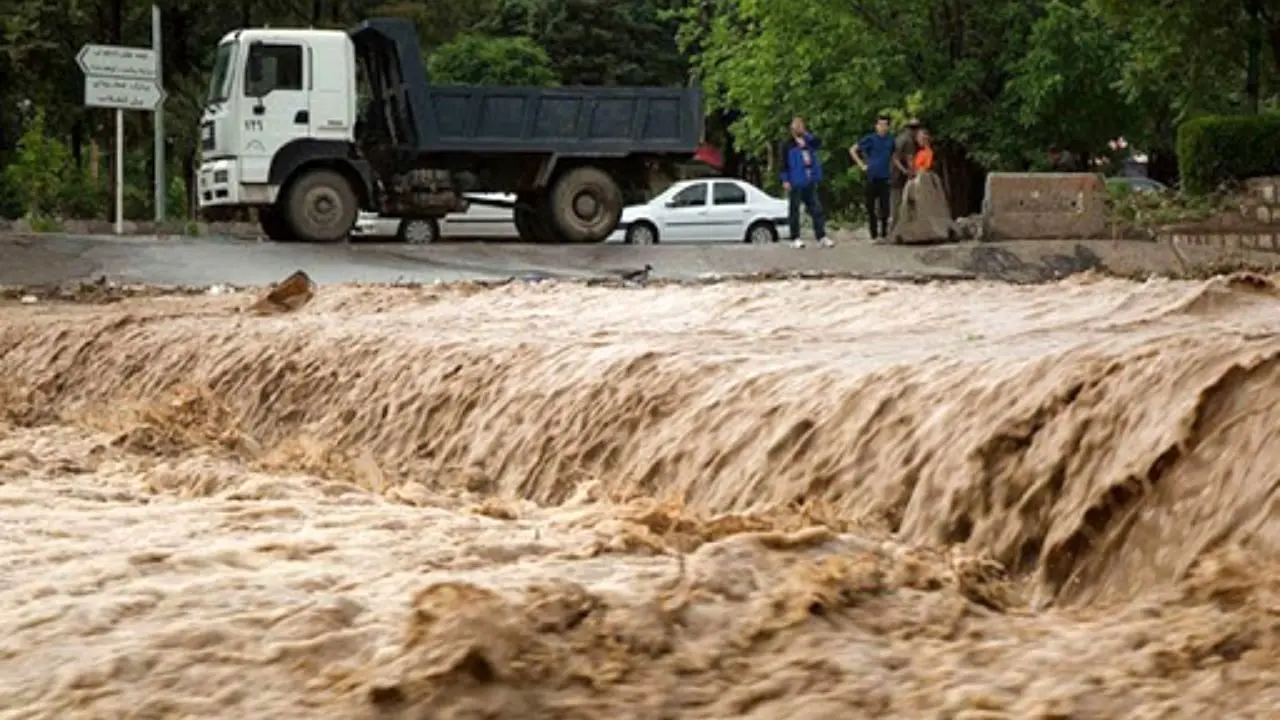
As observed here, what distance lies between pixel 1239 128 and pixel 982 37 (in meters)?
12.0

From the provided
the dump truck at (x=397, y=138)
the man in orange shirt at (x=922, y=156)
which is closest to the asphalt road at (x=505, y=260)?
the dump truck at (x=397, y=138)

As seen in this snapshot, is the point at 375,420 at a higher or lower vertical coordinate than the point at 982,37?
lower

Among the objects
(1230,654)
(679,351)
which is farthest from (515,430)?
(1230,654)

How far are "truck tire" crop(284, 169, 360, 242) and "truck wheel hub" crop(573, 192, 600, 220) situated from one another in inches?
107

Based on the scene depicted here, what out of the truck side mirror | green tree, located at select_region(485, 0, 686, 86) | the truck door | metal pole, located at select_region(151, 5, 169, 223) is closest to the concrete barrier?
the truck door

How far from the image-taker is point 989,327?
7.94 metres

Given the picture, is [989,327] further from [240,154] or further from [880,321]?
[240,154]

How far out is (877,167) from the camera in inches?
1050

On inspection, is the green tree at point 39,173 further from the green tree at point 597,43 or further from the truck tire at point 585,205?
the green tree at point 597,43

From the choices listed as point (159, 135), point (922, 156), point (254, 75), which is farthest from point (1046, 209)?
point (159, 135)

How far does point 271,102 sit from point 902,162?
742 centimetres

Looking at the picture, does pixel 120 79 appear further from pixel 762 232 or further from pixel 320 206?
pixel 762 232

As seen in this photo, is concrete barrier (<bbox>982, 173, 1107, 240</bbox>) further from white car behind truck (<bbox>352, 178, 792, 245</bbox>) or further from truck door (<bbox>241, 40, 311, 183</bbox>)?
white car behind truck (<bbox>352, 178, 792, 245</bbox>)

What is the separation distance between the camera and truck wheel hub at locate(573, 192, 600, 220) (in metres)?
26.5
